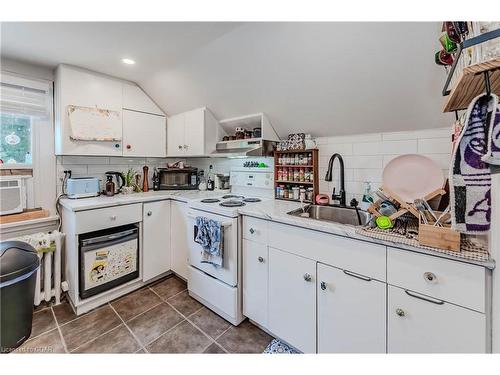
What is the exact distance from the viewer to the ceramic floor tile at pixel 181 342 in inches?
59.5

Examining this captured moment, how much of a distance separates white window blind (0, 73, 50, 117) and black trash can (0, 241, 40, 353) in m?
1.36

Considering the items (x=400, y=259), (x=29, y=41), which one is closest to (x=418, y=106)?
(x=400, y=259)

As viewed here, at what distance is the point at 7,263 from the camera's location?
1.17 m

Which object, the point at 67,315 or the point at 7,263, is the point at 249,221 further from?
the point at 67,315

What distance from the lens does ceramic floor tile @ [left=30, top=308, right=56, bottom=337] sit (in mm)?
1658

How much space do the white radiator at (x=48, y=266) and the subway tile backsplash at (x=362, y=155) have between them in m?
0.55

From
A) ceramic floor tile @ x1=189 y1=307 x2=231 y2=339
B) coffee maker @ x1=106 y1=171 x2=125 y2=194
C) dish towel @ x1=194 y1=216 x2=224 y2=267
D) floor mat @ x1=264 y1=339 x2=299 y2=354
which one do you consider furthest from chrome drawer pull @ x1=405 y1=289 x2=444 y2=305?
coffee maker @ x1=106 y1=171 x2=125 y2=194

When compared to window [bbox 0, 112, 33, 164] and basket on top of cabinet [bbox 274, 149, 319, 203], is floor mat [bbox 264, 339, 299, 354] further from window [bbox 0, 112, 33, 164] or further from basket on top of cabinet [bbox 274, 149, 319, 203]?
window [bbox 0, 112, 33, 164]

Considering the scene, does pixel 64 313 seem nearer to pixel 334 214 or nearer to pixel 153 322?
pixel 153 322

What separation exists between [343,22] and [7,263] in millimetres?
2310

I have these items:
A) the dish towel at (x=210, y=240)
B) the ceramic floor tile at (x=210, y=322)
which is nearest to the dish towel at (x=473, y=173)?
the dish towel at (x=210, y=240)

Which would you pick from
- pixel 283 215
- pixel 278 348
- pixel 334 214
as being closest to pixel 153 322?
pixel 278 348

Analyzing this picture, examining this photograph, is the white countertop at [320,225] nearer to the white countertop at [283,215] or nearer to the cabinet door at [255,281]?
the white countertop at [283,215]
